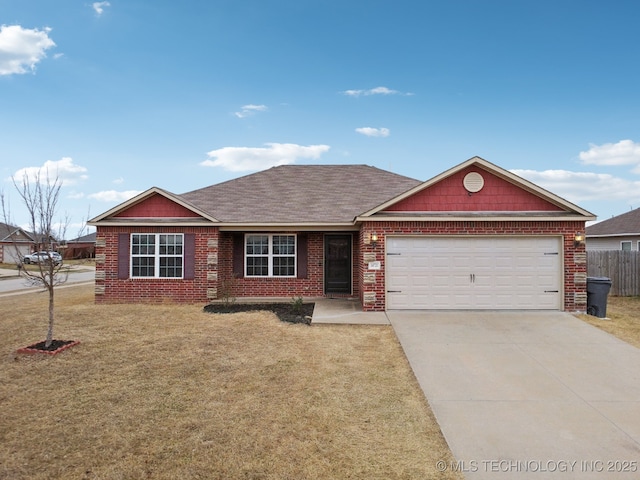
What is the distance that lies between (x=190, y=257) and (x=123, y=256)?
226cm

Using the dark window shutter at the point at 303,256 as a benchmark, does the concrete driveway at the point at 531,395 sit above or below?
below

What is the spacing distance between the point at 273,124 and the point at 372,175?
6774mm

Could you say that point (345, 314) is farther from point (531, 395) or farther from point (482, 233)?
point (531, 395)

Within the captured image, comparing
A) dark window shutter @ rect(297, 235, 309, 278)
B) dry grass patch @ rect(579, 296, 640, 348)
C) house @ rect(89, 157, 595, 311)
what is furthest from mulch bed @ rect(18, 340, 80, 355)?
dry grass patch @ rect(579, 296, 640, 348)

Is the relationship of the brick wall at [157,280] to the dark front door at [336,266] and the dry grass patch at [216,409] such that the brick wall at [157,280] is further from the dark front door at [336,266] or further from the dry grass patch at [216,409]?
the dry grass patch at [216,409]

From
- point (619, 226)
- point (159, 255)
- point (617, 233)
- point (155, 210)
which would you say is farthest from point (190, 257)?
point (619, 226)

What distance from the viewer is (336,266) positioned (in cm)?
1309

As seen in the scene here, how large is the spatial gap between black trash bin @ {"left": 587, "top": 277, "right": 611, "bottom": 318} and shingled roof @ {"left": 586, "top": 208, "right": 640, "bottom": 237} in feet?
37.0

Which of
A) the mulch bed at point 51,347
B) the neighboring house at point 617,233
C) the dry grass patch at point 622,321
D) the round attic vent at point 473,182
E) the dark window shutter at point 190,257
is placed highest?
the round attic vent at point 473,182

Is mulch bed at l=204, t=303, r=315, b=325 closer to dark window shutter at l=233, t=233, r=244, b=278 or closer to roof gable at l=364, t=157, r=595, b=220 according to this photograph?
dark window shutter at l=233, t=233, r=244, b=278

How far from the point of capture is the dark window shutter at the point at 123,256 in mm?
12086

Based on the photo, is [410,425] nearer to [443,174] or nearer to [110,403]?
[110,403]

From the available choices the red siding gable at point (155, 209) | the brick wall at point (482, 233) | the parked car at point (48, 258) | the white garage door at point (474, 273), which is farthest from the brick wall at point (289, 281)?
the parked car at point (48, 258)

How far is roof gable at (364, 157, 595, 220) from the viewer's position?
33.6ft
